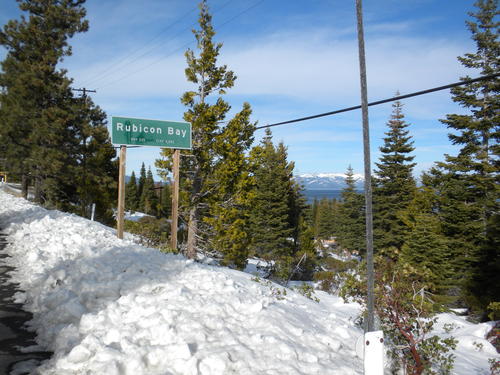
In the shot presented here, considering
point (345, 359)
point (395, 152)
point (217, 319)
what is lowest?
point (345, 359)

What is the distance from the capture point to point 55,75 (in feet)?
81.0

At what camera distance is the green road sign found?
10008 millimetres

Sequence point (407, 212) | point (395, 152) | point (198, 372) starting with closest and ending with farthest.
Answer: point (198, 372) < point (407, 212) < point (395, 152)

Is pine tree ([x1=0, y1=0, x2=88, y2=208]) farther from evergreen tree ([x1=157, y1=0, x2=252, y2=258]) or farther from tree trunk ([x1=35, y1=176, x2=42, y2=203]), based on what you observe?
evergreen tree ([x1=157, y1=0, x2=252, y2=258])

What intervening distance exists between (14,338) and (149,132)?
22.6 feet

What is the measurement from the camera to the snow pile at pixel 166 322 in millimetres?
3793

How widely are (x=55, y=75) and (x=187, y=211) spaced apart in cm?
1426

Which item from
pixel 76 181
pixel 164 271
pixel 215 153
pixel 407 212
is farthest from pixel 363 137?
pixel 407 212

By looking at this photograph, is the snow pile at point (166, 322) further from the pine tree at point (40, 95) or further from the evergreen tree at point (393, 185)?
the evergreen tree at point (393, 185)

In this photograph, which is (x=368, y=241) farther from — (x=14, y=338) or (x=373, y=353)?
(x=14, y=338)

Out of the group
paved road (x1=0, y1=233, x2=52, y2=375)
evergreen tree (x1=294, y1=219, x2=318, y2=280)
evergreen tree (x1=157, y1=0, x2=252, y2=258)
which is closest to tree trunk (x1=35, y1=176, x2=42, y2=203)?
evergreen tree (x1=157, y1=0, x2=252, y2=258)

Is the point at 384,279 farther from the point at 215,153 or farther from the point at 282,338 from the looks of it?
the point at 215,153

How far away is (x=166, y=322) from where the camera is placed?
15.0 ft

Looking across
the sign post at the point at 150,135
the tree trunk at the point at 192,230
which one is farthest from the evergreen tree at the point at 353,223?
the sign post at the point at 150,135
